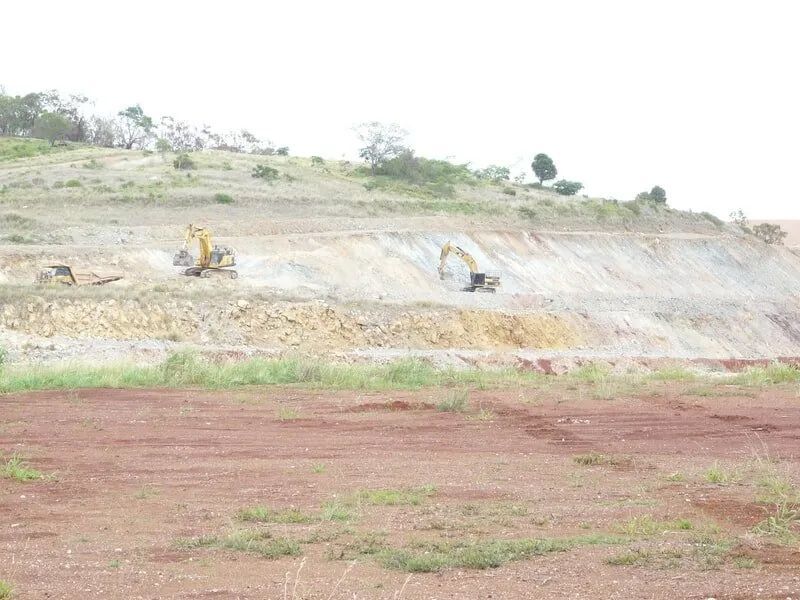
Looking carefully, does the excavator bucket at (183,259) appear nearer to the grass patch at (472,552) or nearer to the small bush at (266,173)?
the small bush at (266,173)

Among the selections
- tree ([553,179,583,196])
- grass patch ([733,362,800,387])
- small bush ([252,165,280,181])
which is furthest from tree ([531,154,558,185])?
grass patch ([733,362,800,387])

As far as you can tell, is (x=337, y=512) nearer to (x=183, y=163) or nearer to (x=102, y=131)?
(x=183, y=163)

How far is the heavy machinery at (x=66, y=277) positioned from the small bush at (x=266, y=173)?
3073 centimetres

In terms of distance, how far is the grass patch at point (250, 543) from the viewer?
26.8 ft

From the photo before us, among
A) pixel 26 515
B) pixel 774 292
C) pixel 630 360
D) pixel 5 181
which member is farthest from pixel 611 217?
pixel 26 515

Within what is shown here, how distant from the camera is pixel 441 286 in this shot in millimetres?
48250

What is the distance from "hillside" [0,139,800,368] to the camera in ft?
105

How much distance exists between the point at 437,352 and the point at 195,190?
29.8 meters

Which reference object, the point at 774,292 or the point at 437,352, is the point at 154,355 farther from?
the point at 774,292

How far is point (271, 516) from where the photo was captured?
951 cm

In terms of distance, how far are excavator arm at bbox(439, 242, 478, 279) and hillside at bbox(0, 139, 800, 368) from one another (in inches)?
31.0

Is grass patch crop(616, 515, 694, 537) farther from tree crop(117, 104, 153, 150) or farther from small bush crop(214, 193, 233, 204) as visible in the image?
tree crop(117, 104, 153, 150)

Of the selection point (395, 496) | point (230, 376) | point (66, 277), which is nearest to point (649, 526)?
point (395, 496)

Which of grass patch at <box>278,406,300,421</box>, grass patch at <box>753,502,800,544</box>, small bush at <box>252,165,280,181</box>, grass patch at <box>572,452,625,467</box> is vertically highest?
small bush at <box>252,165,280,181</box>
